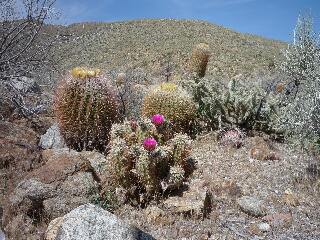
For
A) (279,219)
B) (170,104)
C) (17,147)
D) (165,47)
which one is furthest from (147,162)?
(165,47)

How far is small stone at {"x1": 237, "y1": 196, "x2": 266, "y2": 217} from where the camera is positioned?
577cm

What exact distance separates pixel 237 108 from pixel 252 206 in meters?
2.96

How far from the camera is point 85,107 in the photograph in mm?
7551

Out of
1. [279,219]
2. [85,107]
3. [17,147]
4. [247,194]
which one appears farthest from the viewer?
[17,147]

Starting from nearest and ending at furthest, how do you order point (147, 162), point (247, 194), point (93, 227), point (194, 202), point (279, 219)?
point (93, 227) → point (279, 219) → point (194, 202) → point (147, 162) → point (247, 194)

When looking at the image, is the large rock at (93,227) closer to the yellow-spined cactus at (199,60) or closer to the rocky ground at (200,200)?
the rocky ground at (200,200)

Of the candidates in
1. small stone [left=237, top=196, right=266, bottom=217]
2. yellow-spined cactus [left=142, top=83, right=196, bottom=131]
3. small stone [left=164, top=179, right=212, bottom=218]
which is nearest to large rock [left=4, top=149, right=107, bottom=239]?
small stone [left=164, top=179, right=212, bottom=218]

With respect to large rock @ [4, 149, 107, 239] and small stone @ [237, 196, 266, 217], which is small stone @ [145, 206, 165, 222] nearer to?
large rock @ [4, 149, 107, 239]

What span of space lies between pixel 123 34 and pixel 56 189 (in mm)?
51976

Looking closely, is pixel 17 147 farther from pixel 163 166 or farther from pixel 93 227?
pixel 93 227

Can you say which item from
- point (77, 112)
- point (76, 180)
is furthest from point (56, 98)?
point (76, 180)

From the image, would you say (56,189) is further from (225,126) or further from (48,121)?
(48,121)

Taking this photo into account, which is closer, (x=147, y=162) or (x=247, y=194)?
(x=147, y=162)

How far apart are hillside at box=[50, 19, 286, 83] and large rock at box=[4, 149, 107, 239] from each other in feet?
106
